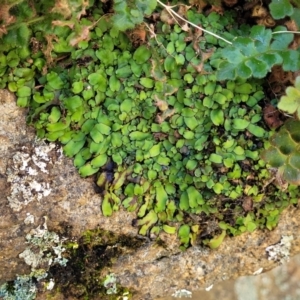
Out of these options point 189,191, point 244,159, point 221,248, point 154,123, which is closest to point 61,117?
point 154,123

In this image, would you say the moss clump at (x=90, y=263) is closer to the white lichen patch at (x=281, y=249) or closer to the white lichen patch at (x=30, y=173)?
the white lichen patch at (x=30, y=173)

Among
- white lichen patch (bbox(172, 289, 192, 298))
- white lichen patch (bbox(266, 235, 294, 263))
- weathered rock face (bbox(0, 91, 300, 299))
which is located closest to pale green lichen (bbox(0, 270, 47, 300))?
weathered rock face (bbox(0, 91, 300, 299))

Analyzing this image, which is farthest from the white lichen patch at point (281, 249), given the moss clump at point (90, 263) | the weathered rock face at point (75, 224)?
the moss clump at point (90, 263)

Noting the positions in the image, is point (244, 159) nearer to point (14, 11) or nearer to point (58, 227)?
point (58, 227)

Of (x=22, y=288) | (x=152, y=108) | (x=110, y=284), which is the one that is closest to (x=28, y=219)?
A: (x=22, y=288)

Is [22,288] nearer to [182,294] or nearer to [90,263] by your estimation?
[90,263]

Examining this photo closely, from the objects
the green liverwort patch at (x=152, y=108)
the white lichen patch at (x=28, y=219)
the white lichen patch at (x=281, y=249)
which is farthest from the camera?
the white lichen patch at (x=281, y=249)
